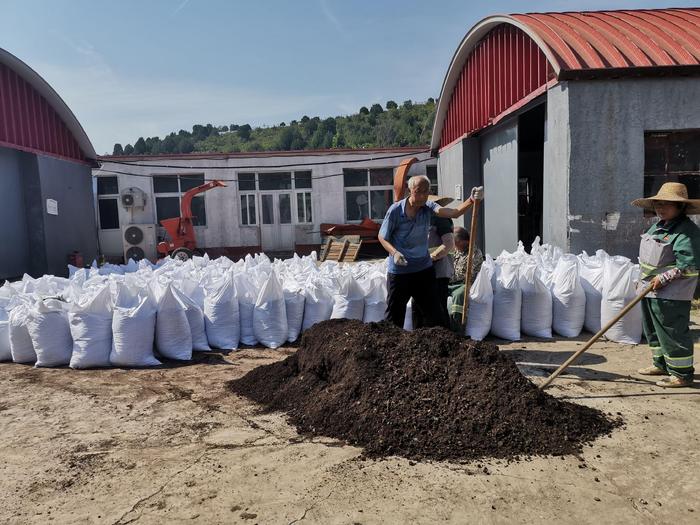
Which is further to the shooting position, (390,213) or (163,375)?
(163,375)

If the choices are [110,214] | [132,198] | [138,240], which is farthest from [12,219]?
[110,214]

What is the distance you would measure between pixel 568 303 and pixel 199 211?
1385 centimetres

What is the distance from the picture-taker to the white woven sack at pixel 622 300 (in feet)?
15.9

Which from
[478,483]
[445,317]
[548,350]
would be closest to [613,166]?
[548,350]

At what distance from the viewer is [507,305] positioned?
512 cm

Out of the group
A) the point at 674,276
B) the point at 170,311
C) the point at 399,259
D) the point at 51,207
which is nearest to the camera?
the point at 674,276

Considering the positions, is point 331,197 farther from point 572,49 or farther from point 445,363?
point 445,363

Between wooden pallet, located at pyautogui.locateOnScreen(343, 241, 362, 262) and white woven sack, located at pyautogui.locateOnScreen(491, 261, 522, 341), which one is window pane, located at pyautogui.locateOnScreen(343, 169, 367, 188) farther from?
white woven sack, located at pyautogui.locateOnScreen(491, 261, 522, 341)

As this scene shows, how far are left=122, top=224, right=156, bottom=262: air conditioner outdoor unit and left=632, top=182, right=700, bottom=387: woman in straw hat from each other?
14155 mm

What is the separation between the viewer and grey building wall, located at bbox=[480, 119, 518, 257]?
864 cm

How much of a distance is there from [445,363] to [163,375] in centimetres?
251

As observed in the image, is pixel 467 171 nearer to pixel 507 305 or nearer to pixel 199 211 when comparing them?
pixel 507 305

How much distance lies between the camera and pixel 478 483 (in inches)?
95.5

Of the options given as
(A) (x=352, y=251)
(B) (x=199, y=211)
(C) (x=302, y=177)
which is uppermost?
(C) (x=302, y=177)
